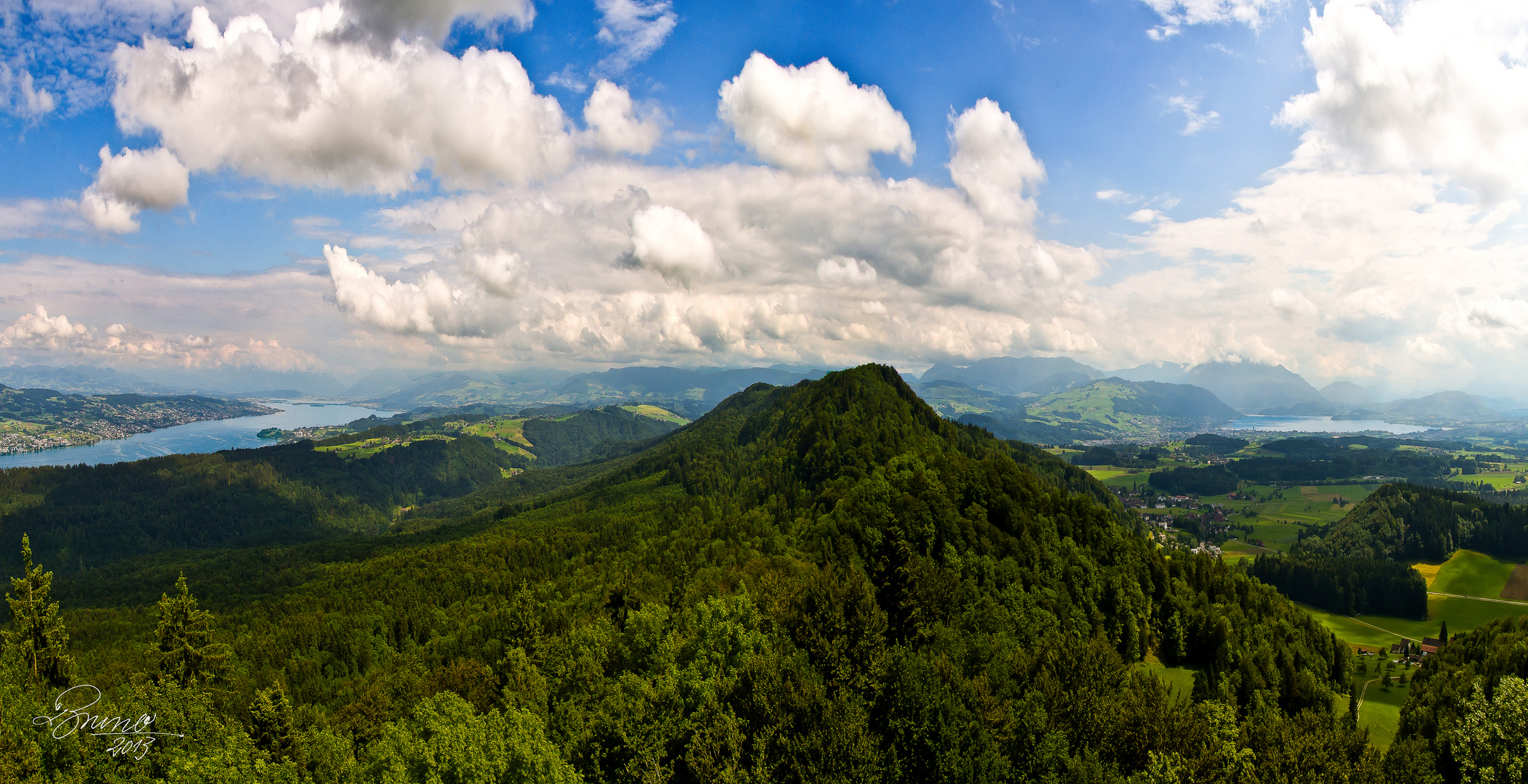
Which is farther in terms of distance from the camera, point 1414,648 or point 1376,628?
point 1376,628

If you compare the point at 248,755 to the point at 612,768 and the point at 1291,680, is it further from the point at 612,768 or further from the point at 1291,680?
the point at 1291,680

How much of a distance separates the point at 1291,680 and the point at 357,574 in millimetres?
202438

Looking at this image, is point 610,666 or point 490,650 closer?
point 610,666

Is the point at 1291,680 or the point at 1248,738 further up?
the point at 1248,738

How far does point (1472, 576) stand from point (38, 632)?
280 m

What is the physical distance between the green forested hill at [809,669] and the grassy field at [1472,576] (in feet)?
375

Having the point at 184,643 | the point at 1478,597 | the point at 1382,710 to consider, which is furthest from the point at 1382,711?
the point at 184,643

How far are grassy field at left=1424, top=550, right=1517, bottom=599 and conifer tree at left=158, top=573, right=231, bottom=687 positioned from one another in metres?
253

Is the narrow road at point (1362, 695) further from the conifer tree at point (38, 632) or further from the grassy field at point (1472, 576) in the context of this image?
the conifer tree at point (38, 632)

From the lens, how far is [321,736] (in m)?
52.0

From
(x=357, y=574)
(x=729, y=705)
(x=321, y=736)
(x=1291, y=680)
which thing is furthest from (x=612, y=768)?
(x=357, y=574)

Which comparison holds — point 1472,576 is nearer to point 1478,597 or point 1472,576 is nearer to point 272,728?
point 1478,597

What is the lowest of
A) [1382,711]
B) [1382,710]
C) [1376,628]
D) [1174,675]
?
[1376,628]

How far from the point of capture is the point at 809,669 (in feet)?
141
